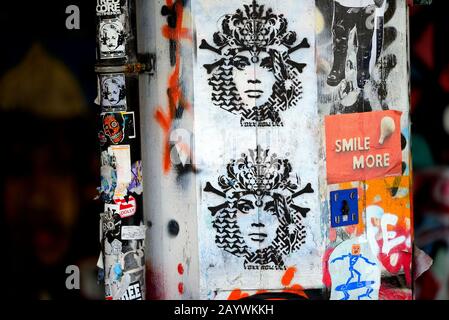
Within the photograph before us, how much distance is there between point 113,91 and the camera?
5301 millimetres

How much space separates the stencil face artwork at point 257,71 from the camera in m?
5.42

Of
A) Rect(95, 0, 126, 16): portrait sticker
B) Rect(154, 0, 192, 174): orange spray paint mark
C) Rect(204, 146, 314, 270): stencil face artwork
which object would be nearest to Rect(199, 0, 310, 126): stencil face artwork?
Rect(154, 0, 192, 174): orange spray paint mark

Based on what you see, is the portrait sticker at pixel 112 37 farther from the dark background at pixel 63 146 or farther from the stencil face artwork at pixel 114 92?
the dark background at pixel 63 146

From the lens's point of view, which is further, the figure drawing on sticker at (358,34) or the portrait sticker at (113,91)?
the figure drawing on sticker at (358,34)

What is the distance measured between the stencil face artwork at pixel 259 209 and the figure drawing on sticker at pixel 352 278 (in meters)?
0.52

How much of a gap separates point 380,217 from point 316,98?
1.28 meters

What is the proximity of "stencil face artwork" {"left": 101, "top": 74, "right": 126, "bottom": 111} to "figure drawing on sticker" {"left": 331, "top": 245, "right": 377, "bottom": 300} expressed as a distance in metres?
2.45

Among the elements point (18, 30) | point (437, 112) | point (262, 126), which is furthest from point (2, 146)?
point (437, 112)

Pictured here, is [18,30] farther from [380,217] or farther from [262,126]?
[380,217]

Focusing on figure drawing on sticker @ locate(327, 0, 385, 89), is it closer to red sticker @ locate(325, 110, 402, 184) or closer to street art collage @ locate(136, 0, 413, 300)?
street art collage @ locate(136, 0, 413, 300)

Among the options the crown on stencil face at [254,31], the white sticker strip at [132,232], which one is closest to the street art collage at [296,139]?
the crown on stencil face at [254,31]

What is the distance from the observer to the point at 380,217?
18.4ft

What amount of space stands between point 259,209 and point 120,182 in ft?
4.23

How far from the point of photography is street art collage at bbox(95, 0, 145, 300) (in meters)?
5.31
